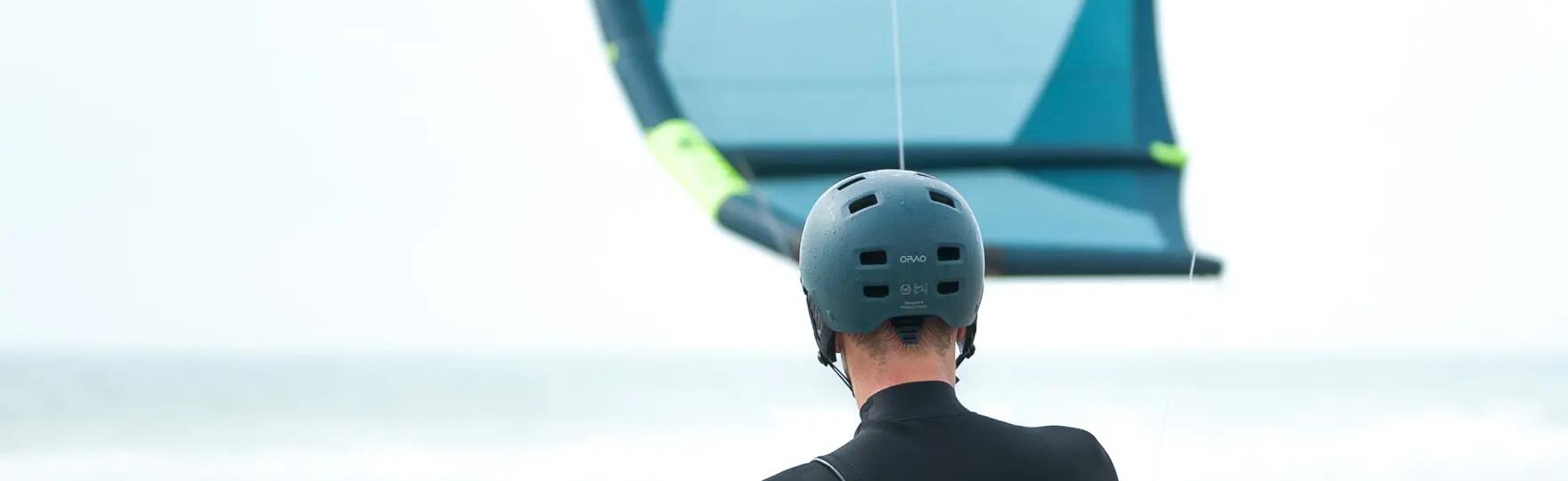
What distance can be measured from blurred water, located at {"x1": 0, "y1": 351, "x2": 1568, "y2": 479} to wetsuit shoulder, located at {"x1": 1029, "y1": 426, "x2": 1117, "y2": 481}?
7073mm

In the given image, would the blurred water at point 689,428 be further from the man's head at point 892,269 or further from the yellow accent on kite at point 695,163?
the man's head at point 892,269

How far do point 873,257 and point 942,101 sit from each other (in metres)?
Result: 5.31

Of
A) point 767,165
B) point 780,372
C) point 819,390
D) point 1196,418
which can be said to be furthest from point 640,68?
point 780,372

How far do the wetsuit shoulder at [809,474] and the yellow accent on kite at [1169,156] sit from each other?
551 cm

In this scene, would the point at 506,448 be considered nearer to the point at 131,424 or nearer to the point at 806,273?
the point at 131,424

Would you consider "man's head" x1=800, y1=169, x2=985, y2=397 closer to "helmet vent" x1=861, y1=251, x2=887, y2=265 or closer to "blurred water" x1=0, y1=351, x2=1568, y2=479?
"helmet vent" x1=861, y1=251, x2=887, y2=265

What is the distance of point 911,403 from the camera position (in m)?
1.51

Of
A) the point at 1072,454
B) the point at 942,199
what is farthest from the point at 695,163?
the point at 1072,454

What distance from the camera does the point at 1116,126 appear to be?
22.6 ft

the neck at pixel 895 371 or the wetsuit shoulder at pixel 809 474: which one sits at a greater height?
the neck at pixel 895 371

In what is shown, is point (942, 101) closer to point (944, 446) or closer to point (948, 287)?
point (948, 287)

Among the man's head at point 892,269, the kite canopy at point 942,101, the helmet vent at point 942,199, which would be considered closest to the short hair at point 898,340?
the man's head at point 892,269

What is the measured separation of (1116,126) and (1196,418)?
16.2 m

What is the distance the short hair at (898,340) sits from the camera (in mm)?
1572
